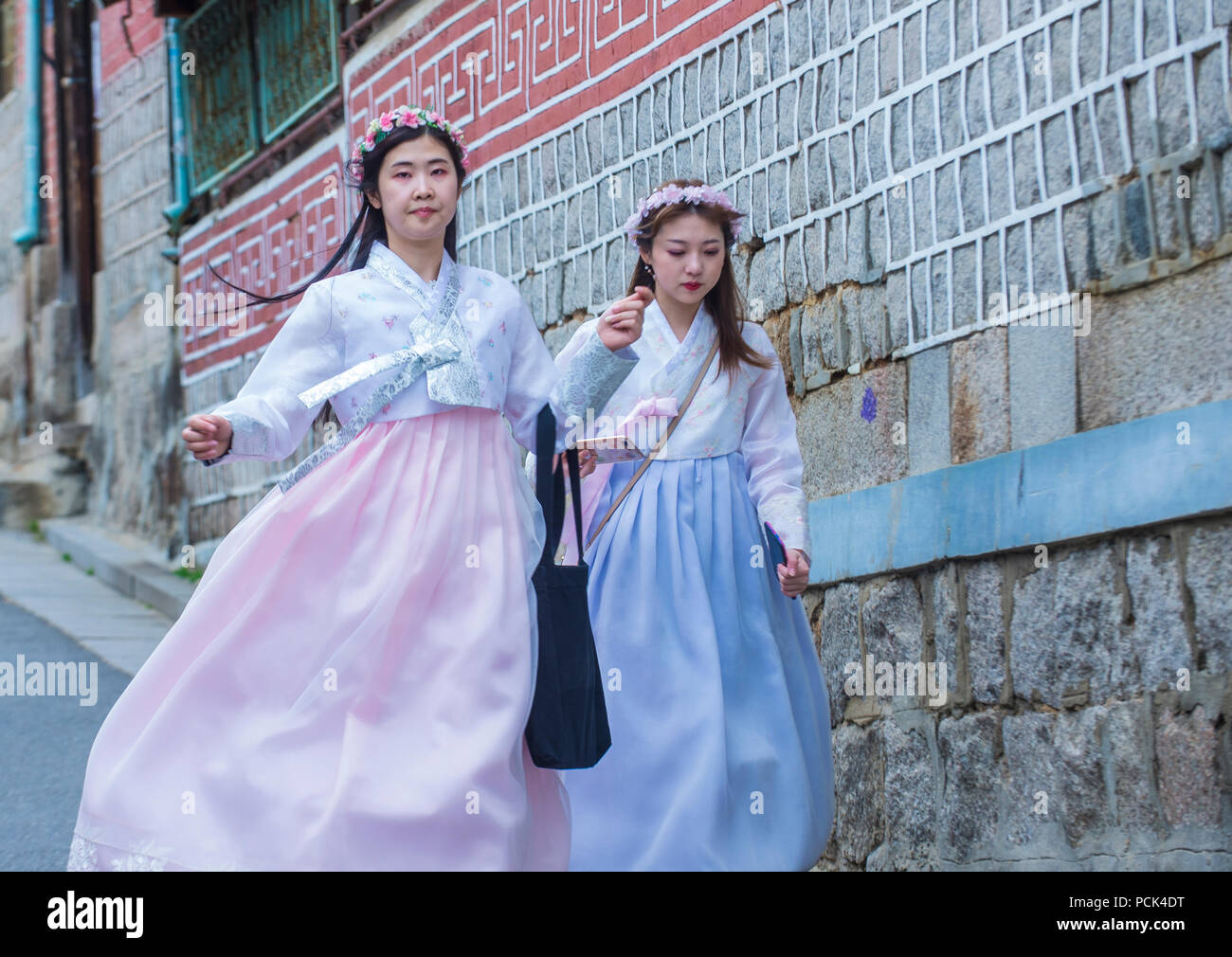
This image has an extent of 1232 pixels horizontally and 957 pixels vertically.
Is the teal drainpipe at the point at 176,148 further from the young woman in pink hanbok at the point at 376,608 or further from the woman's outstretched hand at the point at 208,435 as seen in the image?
the woman's outstretched hand at the point at 208,435

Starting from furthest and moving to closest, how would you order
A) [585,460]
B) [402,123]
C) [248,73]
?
[248,73] < [585,460] < [402,123]

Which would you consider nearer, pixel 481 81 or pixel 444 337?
pixel 444 337

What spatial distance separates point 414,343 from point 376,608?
2.08ft

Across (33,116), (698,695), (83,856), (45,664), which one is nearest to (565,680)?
(698,695)

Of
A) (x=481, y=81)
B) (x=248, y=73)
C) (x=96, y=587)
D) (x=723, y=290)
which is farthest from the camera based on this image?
(x=248, y=73)

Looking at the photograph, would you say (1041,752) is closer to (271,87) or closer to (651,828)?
(651,828)

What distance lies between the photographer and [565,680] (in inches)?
145

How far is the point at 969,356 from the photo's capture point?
15.8ft

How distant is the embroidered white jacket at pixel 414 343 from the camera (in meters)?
3.87

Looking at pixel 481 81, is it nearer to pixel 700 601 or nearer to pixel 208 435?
pixel 700 601

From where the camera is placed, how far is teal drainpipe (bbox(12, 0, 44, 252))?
14.8 meters

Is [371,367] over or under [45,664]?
over

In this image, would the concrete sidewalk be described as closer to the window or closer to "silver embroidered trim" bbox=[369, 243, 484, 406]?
the window
